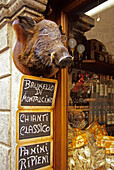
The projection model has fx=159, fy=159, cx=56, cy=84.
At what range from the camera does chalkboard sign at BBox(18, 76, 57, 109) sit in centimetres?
117

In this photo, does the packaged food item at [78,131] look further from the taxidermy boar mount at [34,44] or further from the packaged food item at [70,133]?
the taxidermy boar mount at [34,44]

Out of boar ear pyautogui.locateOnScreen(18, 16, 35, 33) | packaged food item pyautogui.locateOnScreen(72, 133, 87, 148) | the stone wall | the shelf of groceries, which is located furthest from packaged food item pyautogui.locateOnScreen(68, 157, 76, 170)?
boar ear pyautogui.locateOnScreen(18, 16, 35, 33)

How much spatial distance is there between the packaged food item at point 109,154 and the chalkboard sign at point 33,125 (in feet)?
1.49

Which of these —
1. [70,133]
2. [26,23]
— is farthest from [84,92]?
[26,23]

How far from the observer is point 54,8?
1.40m

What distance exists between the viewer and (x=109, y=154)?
1202 mm

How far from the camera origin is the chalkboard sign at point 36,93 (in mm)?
1167

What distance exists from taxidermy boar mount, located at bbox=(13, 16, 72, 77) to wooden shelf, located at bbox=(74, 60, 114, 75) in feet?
1.11

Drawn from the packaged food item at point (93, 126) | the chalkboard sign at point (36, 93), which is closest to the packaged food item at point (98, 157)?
the packaged food item at point (93, 126)

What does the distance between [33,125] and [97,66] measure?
2.36ft

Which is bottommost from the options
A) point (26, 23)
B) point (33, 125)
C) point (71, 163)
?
point (71, 163)

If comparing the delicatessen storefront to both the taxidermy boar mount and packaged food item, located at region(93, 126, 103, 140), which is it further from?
the taxidermy boar mount

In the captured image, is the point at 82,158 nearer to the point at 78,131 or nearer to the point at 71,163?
the point at 71,163

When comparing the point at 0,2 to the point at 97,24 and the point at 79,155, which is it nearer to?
the point at 97,24
